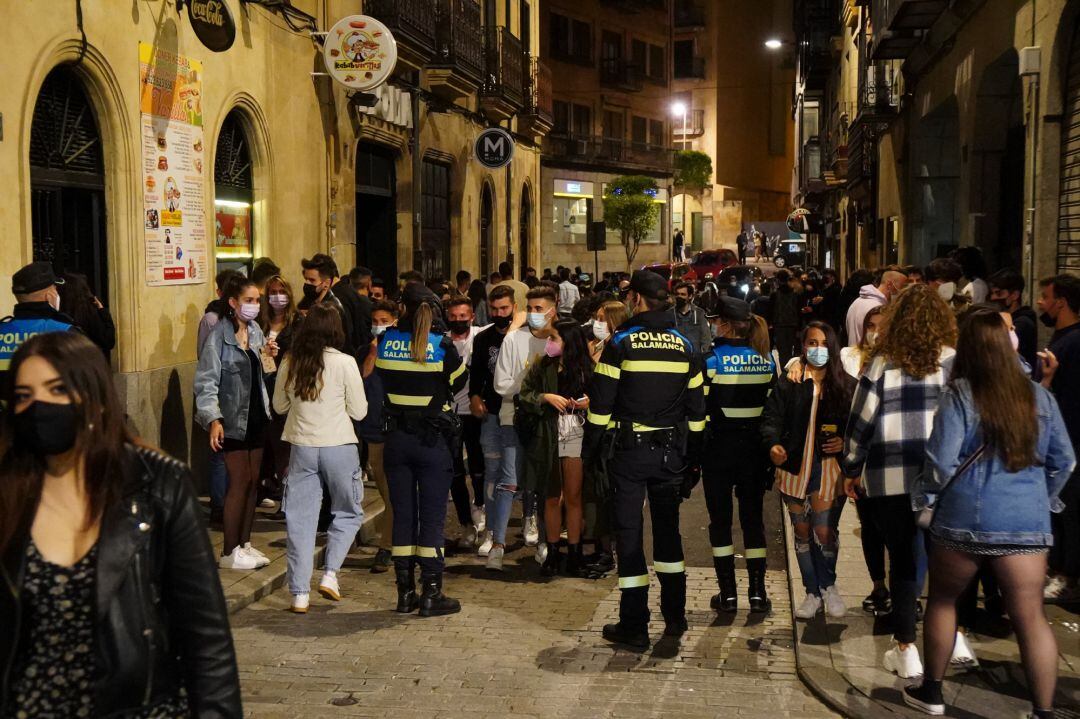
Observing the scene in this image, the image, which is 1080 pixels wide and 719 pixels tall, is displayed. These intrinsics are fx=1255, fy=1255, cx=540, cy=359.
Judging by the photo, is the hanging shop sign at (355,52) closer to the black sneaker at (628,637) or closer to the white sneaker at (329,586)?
the white sneaker at (329,586)

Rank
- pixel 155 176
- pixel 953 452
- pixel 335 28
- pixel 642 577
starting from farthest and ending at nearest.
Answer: pixel 335 28 < pixel 155 176 < pixel 642 577 < pixel 953 452

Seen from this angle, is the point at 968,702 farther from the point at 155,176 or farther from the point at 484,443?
the point at 155,176

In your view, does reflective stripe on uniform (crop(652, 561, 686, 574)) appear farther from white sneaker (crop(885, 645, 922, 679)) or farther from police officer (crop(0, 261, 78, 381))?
police officer (crop(0, 261, 78, 381))

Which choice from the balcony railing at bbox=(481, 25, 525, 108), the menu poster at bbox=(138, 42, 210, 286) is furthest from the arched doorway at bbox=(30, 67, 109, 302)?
the balcony railing at bbox=(481, 25, 525, 108)

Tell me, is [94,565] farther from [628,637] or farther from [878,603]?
[878,603]

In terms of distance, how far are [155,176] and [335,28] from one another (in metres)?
4.37

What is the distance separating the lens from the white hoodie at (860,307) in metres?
11.9

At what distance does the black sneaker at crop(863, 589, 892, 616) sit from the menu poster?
701cm

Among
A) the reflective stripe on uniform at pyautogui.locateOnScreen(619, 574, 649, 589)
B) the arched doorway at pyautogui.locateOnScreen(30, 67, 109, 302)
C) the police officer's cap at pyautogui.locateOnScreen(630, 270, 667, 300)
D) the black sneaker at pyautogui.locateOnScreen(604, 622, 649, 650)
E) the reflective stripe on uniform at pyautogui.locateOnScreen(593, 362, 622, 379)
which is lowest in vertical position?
the black sneaker at pyautogui.locateOnScreen(604, 622, 649, 650)

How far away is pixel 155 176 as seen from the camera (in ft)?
37.4

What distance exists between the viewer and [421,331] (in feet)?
24.9

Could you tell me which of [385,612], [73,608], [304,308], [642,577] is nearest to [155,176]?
[304,308]

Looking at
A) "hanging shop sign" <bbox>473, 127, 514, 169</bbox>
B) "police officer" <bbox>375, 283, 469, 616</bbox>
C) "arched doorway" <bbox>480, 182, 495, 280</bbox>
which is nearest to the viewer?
"police officer" <bbox>375, 283, 469, 616</bbox>

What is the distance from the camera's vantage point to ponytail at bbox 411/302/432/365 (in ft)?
24.8
